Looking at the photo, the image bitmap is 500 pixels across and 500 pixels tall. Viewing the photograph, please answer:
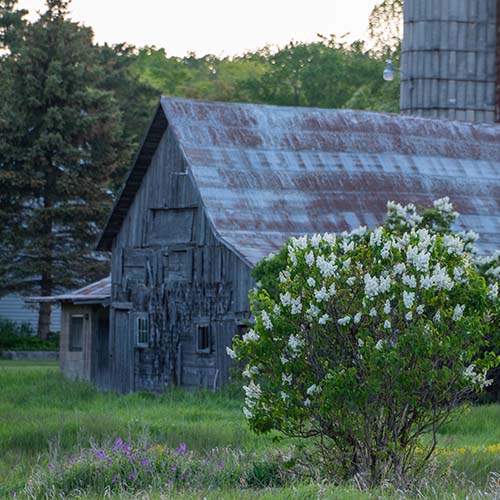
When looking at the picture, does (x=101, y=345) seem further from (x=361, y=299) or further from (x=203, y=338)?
(x=361, y=299)

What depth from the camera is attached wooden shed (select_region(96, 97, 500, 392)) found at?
3275cm

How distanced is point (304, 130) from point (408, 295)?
72.4ft

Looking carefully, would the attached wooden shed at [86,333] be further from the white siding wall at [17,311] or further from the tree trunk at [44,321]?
the white siding wall at [17,311]

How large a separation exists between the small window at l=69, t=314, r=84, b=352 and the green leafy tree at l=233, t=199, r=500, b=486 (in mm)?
25680

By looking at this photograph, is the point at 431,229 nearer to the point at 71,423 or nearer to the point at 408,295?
the point at 71,423

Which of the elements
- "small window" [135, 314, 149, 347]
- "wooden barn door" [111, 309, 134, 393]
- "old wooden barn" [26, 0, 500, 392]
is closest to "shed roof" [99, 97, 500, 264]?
"old wooden barn" [26, 0, 500, 392]

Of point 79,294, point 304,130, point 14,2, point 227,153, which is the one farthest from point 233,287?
point 14,2

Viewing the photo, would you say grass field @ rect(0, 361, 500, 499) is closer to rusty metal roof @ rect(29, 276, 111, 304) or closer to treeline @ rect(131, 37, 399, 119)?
rusty metal roof @ rect(29, 276, 111, 304)

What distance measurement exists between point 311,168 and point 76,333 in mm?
9836

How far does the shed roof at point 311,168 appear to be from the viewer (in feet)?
109

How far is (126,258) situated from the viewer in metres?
36.5

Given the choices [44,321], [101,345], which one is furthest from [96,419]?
[44,321]

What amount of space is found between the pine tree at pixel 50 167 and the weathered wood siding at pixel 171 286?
50.6 feet

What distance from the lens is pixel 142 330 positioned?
117 feet
